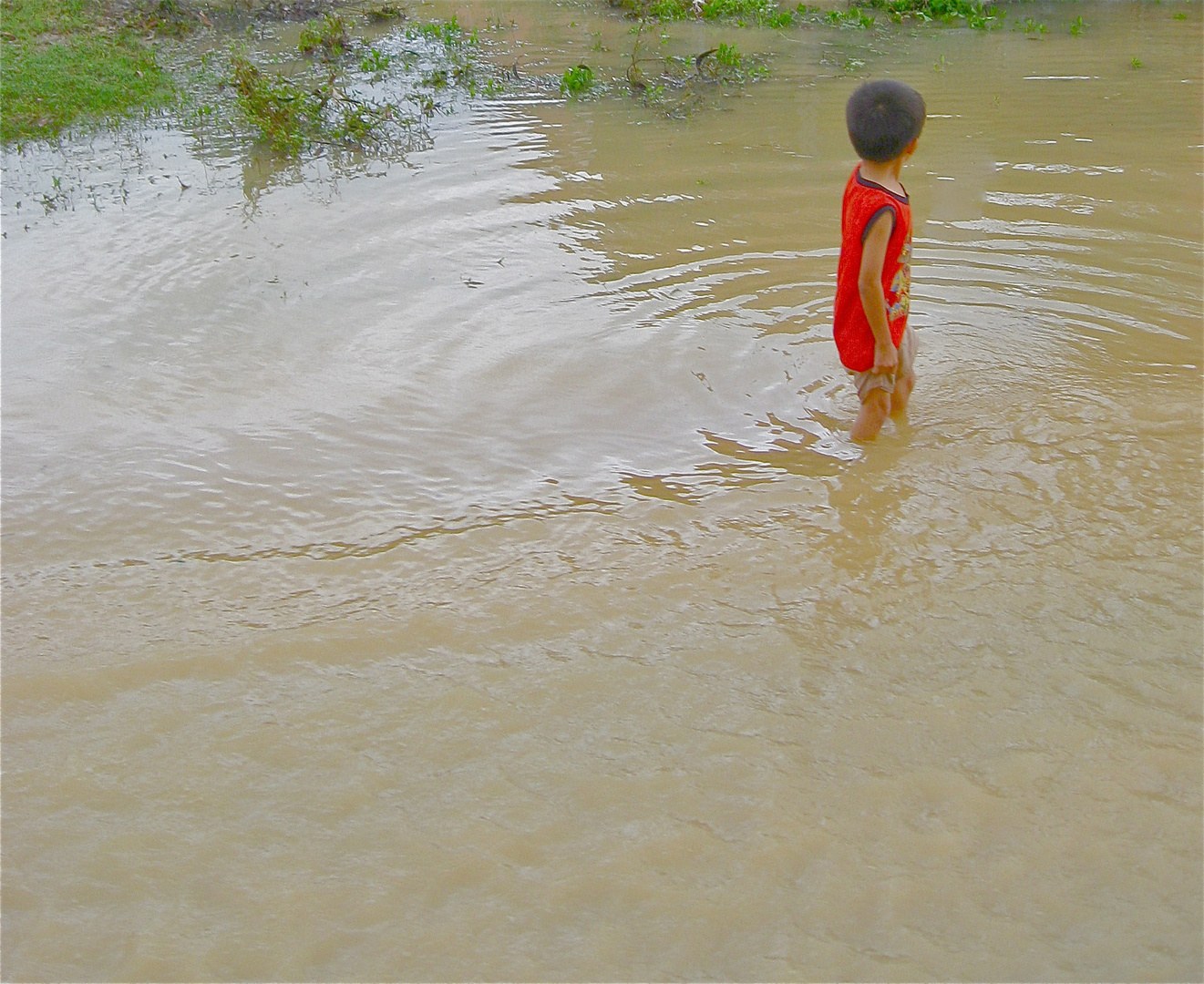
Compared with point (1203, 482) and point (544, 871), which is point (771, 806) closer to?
point (544, 871)

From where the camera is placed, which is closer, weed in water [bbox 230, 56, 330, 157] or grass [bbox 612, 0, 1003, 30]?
weed in water [bbox 230, 56, 330, 157]

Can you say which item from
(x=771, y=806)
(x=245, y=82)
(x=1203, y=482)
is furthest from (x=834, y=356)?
(x=245, y=82)

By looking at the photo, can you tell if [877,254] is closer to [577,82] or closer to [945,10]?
[577,82]

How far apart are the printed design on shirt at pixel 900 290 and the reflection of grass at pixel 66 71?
7.47 m

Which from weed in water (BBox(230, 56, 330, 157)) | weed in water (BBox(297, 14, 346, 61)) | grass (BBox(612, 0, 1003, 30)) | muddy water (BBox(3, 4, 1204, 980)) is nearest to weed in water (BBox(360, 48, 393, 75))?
weed in water (BBox(297, 14, 346, 61))

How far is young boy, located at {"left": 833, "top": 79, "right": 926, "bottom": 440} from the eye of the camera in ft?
10.9

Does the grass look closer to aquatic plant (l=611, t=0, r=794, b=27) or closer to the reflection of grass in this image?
aquatic plant (l=611, t=0, r=794, b=27)

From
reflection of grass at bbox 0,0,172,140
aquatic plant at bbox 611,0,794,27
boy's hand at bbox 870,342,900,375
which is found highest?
aquatic plant at bbox 611,0,794,27

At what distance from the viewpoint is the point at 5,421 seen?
4.28 metres

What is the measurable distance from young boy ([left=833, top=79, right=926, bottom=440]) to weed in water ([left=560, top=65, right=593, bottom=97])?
606cm

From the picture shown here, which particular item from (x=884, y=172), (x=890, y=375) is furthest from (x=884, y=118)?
(x=890, y=375)

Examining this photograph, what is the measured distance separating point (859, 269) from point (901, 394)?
2.02 ft

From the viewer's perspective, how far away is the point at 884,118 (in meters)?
3.32

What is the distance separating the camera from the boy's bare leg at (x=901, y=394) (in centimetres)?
391
